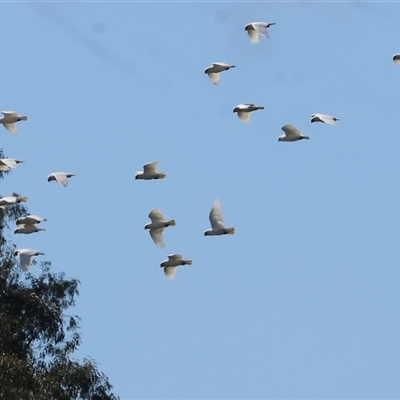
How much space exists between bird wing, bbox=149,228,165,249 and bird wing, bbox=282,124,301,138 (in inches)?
107

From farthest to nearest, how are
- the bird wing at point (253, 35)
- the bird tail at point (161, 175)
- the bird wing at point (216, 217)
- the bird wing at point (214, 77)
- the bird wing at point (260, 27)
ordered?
the bird wing at point (214, 77) → the bird tail at point (161, 175) → the bird wing at point (253, 35) → the bird wing at point (216, 217) → the bird wing at point (260, 27)

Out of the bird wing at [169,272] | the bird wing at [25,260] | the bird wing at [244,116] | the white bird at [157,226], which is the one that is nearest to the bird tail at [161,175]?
the white bird at [157,226]

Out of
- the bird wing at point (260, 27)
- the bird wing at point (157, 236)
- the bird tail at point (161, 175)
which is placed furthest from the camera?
the bird wing at point (157, 236)

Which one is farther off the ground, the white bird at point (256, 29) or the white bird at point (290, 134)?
the white bird at point (256, 29)

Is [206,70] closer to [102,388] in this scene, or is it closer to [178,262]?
[178,262]

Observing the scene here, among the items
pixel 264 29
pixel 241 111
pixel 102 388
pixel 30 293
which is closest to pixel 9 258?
pixel 30 293

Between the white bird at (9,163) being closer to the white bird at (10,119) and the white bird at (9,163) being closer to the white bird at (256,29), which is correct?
the white bird at (10,119)

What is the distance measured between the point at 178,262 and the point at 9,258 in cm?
529

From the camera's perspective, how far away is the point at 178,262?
32250 millimetres

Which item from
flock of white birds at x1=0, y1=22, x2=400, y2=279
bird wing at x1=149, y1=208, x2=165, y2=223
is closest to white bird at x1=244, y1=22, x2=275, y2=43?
flock of white birds at x1=0, y1=22, x2=400, y2=279

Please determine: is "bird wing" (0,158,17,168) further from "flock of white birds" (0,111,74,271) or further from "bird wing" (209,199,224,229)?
"bird wing" (209,199,224,229)

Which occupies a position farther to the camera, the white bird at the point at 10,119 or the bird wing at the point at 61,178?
the white bird at the point at 10,119

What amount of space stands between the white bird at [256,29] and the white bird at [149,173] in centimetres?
271

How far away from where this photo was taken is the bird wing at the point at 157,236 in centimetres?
3102
